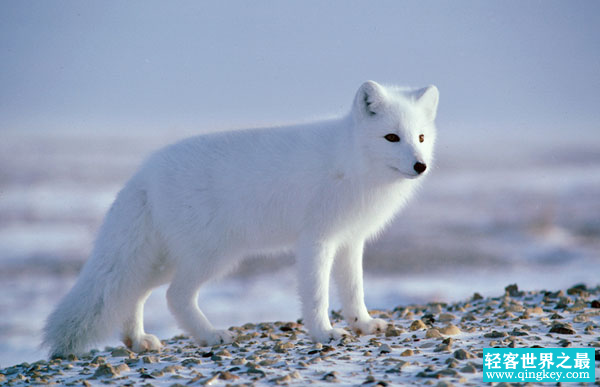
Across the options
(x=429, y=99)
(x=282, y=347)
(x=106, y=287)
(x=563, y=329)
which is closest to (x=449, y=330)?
(x=563, y=329)

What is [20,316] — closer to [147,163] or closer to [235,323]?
[235,323]

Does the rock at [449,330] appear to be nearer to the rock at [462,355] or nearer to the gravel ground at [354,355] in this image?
the gravel ground at [354,355]

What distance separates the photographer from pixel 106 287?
161 inches

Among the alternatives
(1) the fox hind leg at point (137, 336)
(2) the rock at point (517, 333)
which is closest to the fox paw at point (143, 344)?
(1) the fox hind leg at point (137, 336)

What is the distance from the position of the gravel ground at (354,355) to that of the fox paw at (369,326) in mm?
66

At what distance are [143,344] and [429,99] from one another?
8.30 ft

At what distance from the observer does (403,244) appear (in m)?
10.5

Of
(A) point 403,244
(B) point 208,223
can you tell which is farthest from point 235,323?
(A) point 403,244

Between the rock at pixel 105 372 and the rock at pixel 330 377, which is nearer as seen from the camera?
the rock at pixel 330 377

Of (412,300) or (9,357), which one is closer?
(9,357)

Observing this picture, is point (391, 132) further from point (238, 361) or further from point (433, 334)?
point (238, 361)

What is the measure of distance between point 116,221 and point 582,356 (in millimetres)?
2892

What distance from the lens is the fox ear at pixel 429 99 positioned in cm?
423

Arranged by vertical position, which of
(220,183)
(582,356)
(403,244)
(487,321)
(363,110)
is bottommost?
(582,356)
